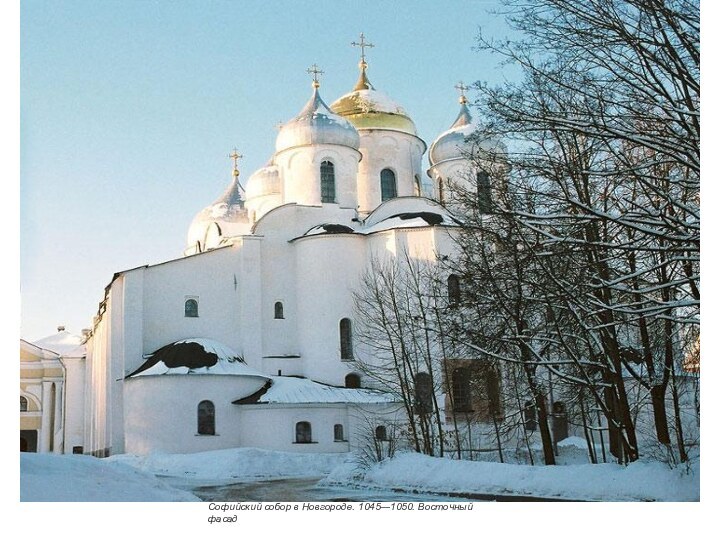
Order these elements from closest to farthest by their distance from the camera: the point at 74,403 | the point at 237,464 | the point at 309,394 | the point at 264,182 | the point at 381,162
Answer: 1. the point at 237,464
2. the point at 309,394
3. the point at 74,403
4. the point at 381,162
5. the point at 264,182

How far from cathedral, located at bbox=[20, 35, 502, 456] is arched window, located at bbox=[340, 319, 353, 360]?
0.06 m

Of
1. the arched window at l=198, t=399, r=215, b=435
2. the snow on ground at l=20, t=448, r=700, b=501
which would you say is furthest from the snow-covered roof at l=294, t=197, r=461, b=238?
the snow on ground at l=20, t=448, r=700, b=501

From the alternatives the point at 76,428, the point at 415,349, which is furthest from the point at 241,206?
the point at 415,349

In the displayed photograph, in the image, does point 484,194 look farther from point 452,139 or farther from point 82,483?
point 452,139

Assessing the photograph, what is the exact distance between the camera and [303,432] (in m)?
28.2

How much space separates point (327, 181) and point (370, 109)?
14.2 ft

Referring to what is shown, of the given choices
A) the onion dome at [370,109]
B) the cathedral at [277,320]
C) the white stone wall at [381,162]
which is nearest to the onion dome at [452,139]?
the cathedral at [277,320]

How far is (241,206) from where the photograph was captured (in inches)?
1673

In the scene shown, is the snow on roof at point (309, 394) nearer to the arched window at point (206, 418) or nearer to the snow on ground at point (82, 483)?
the arched window at point (206, 418)

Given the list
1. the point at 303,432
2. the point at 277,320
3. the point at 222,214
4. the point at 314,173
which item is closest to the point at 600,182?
the point at 303,432

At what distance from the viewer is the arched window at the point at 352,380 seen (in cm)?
3059

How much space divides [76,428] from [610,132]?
1175 inches

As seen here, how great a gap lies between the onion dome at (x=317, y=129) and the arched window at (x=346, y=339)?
23.1 feet
